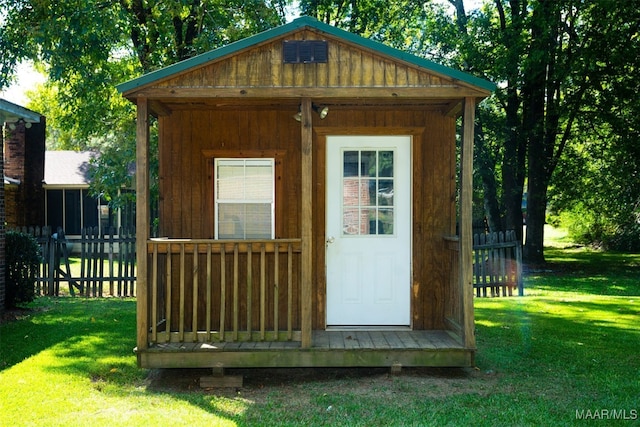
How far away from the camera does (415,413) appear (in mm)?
5402

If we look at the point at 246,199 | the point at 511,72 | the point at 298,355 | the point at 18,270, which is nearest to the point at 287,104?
the point at 246,199

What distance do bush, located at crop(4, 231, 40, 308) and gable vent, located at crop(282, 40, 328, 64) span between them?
20.9 feet

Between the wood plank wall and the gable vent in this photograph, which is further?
the wood plank wall

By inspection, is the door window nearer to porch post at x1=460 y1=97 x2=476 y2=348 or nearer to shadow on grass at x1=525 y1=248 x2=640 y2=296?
porch post at x1=460 y1=97 x2=476 y2=348

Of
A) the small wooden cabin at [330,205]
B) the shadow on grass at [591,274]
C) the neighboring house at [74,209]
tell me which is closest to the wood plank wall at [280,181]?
the small wooden cabin at [330,205]

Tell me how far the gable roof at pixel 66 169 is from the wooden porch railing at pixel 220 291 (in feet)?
50.1

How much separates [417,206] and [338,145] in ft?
3.69

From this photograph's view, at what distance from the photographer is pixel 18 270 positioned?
10.2 metres

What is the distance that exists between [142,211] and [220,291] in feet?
4.87

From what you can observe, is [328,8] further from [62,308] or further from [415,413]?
[415,413]

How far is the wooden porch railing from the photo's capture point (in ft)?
21.1

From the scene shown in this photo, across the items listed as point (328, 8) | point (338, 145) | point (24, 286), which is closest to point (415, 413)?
point (338, 145)

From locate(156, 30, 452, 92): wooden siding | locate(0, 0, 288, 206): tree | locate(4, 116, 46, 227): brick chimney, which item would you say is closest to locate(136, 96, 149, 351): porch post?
locate(156, 30, 452, 92): wooden siding

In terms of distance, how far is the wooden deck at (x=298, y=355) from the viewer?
20.7ft
